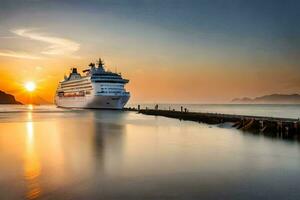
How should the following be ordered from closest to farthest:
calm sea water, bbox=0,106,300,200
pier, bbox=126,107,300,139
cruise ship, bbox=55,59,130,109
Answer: calm sea water, bbox=0,106,300,200 < pier, bbox=126,107,300,139 < cruise ship, bbox=55,59,130,109

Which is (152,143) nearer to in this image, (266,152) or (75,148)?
(75,148)

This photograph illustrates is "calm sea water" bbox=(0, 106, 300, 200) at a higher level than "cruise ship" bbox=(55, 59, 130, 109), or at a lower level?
lower

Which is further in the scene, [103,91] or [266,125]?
[103,91]

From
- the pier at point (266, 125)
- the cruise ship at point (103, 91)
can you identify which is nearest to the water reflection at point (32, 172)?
the pier at point (266, 125)

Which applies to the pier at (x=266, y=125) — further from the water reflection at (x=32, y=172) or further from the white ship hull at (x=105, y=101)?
the white ship hull at (x=105, y=101)

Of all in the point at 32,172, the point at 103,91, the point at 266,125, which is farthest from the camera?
the point at 103,91

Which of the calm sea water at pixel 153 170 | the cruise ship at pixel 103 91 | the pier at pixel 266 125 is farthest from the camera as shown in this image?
the cruise ship at pixel 103 91

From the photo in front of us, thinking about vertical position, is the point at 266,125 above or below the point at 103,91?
below

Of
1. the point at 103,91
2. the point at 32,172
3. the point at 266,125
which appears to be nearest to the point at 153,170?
the point at 32,172

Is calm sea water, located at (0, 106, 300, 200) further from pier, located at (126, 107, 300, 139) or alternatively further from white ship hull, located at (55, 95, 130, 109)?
white ship hull, located at (55, 95, 130, 109)

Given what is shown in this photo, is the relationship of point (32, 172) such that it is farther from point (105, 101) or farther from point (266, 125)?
point (105, 101)

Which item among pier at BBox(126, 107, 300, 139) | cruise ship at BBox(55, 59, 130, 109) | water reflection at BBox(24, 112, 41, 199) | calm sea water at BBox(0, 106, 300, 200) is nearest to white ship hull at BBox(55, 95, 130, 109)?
cruise ship at BBox(55, 59, 130, 109)

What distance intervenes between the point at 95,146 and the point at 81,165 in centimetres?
986

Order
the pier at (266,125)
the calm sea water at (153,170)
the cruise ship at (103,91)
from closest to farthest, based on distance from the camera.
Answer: the calm sea water at (153,170)
the pier at (266,125)
the cruise ship at (103,91)
